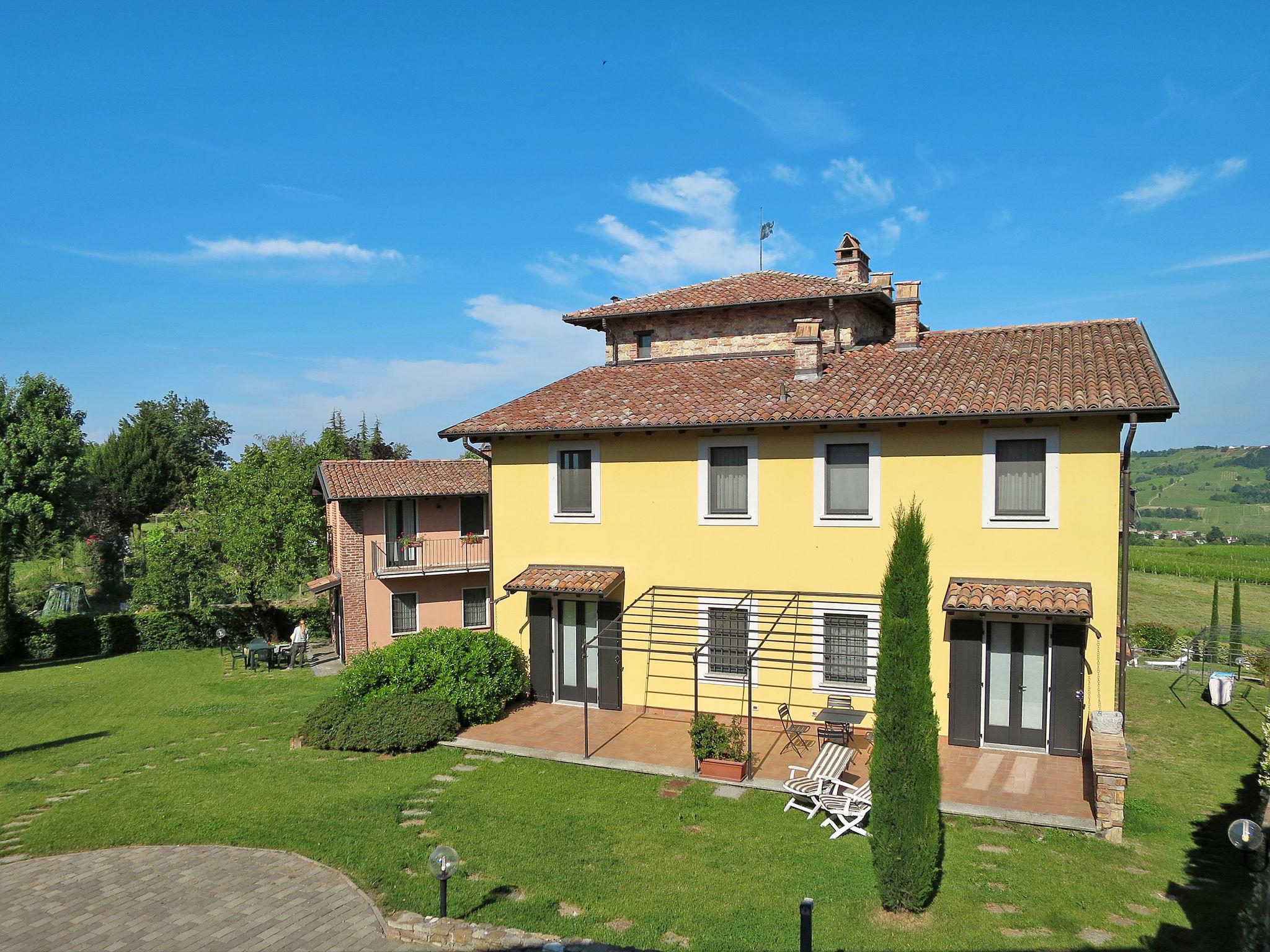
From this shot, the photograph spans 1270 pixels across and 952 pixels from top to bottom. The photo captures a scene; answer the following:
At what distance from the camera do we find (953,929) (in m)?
8.29

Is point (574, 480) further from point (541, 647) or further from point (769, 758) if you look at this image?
point (769, 758)

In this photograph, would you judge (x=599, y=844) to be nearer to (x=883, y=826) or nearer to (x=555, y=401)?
(x=883, y=826)

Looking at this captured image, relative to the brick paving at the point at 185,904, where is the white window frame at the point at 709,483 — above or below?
above

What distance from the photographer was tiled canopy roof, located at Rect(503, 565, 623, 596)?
1616 cm

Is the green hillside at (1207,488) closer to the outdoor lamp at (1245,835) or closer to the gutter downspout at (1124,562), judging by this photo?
the gutter downspout at (1124,562)

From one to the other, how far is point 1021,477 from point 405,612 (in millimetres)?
21539

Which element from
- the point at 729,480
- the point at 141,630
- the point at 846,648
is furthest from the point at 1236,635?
the point at 141,630

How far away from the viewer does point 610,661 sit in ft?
55.8

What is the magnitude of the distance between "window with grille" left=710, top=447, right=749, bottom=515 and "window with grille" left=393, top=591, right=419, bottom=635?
15954 millimetres

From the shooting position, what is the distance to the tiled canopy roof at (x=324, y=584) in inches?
1081

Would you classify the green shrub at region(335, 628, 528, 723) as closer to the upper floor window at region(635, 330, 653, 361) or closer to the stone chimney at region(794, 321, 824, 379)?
the upper floor window at region(635, 330, 653, 361)

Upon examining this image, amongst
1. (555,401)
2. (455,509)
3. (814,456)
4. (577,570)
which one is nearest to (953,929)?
(814,456)

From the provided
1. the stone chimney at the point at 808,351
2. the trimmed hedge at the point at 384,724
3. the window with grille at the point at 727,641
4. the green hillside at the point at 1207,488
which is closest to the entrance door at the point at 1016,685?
the window with grille at the point at 727,641

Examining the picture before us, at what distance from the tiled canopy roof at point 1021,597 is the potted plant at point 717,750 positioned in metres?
4.26
